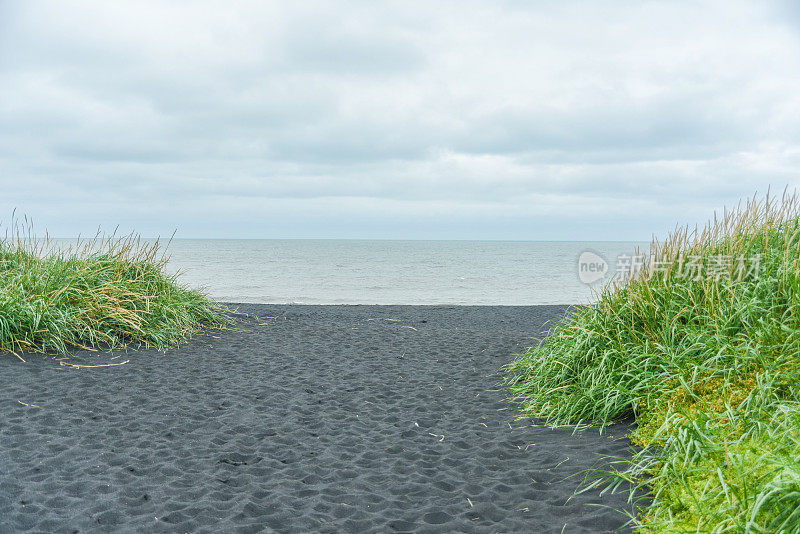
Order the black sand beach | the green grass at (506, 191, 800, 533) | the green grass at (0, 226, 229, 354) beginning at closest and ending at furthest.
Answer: the green grass at (506, 191, 800, 533), the black sand beach, the green grass at (0, 226, 229, 354)

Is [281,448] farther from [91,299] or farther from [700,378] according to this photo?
[91,299]

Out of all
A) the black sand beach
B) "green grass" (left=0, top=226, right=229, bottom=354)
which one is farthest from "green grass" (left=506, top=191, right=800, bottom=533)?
"green grass" (left=0, top=226, right=229, bottom=354)

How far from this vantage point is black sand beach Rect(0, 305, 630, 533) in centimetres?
313

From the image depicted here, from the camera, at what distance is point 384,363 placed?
7.11 meters

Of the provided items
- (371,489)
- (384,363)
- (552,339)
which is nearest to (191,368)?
(384,363)

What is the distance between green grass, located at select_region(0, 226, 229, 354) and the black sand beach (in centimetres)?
45

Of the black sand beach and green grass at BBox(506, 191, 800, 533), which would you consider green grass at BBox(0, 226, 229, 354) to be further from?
green grass at BBox(506, 191, 800, 533)

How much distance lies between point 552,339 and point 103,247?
277 inches

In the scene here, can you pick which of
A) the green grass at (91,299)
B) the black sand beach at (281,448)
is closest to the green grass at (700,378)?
the black sand beach at (281,448)

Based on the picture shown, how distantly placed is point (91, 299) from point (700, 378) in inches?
293

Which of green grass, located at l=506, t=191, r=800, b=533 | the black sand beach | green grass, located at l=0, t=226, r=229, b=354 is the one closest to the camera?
green grass, located at l=506, t=191, r=800, b=533

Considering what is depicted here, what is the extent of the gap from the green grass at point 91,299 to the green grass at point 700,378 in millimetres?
5313

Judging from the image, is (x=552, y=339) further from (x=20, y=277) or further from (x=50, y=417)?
(x=20, y=277)

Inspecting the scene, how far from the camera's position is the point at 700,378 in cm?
394
